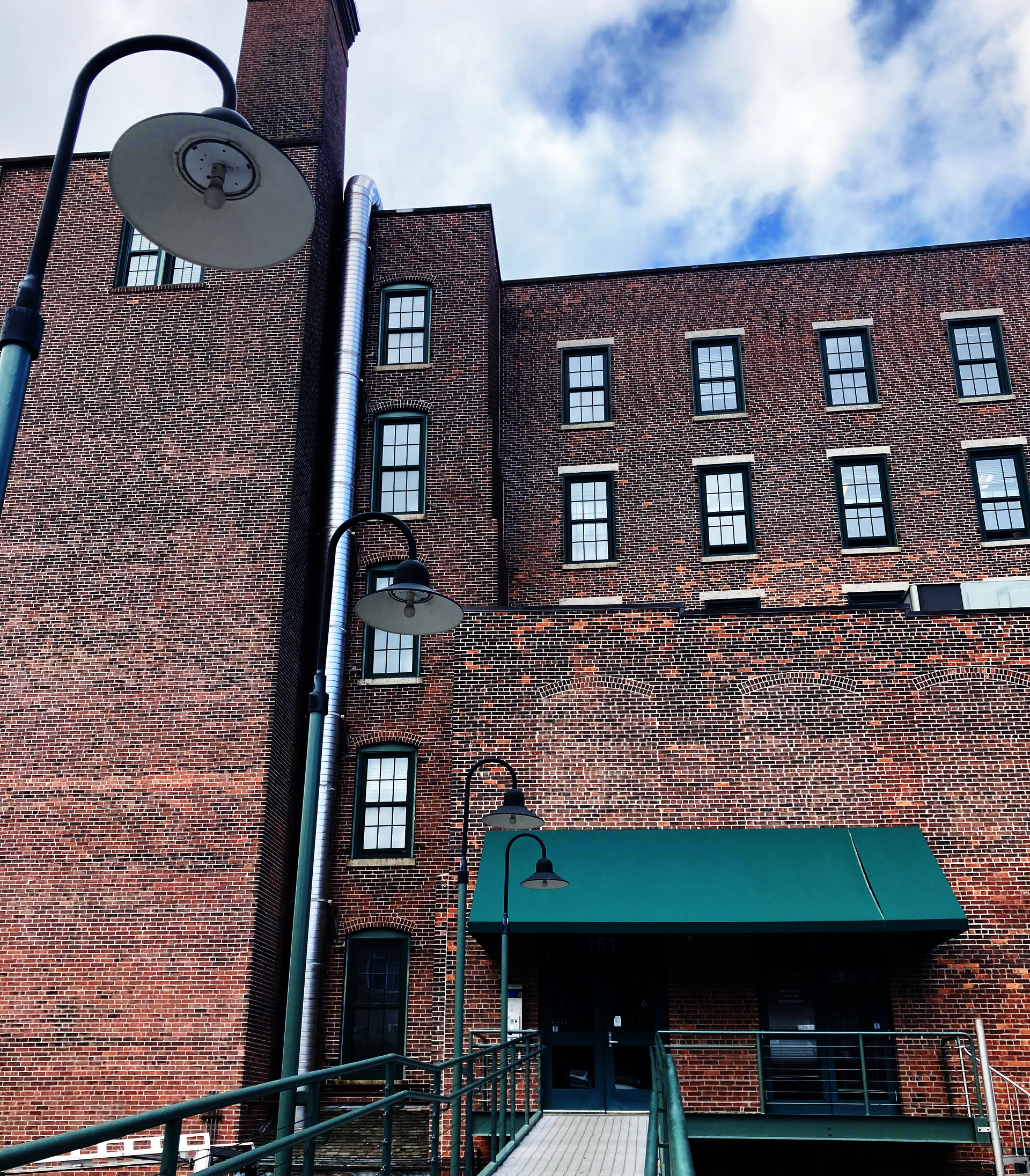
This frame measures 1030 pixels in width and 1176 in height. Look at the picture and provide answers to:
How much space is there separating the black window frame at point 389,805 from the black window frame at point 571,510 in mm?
5854

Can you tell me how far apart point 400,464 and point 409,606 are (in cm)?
1513

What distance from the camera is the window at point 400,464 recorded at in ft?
79.9

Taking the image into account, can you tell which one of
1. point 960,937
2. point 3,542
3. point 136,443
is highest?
point 136,443

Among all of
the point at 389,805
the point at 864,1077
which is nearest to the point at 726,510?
the point at 389,805

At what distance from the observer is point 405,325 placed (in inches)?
1019

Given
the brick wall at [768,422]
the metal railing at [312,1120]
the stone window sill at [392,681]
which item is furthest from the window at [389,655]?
the metal railing at [312,1120]

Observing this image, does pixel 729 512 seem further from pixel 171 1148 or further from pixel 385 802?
pixel 171 1148

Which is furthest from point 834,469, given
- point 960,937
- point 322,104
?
point 322,104

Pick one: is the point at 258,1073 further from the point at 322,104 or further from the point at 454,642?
the point at 322,104

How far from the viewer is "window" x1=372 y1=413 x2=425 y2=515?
24.4 metres

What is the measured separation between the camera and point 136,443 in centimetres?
2250

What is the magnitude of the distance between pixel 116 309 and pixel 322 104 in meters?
6.95

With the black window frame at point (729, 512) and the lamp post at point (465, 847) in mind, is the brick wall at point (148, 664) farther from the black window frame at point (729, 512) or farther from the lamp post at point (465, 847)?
the black window frame at point (729, 512)

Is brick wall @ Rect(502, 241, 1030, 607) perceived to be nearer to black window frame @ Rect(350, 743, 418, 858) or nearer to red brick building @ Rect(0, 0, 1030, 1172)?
red brick building @ Rect(0, 0, 1030, 1172)
